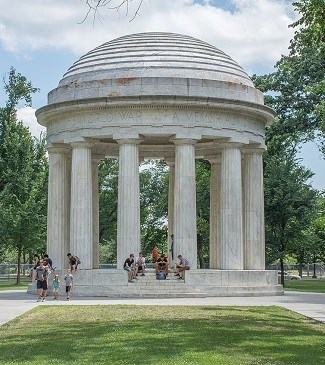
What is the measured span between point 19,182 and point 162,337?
153 ft

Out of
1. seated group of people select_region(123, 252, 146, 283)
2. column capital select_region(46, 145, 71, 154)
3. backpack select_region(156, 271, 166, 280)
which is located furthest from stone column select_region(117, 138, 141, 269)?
column capital select_region(46, 145, 71, 154)

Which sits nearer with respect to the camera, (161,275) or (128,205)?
(161,275)

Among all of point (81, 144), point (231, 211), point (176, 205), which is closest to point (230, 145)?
point (231, 211)

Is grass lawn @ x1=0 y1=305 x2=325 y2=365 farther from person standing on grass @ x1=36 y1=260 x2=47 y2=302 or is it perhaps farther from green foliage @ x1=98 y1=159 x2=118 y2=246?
green foliage @ x1=98 y1=159 x2=118 y2=246

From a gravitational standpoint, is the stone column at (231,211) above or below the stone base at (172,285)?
above

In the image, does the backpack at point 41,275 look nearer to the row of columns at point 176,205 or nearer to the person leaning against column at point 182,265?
the row of columns at point 176,205

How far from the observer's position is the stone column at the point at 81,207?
1833 inches

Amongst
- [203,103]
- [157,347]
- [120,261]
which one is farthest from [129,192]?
[157,347]

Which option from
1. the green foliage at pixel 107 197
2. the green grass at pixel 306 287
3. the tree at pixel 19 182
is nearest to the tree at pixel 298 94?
the green grass at pixel 306 287

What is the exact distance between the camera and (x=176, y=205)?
1833 inches

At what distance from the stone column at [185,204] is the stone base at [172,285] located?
5.87 ft

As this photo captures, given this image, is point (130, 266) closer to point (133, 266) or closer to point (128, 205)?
point (133, 266)

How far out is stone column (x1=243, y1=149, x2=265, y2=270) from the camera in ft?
167

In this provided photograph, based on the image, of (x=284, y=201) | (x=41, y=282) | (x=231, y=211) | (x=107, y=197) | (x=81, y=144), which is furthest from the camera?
(x=107, y=197)
